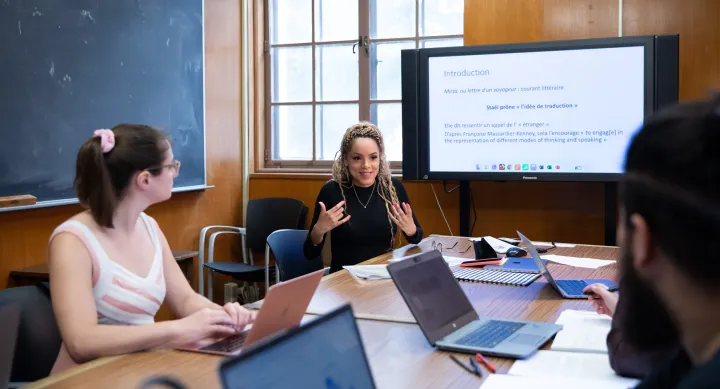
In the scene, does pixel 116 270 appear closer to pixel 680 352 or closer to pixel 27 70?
pixel 680 352

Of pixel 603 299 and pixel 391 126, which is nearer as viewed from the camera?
pixel 603 299

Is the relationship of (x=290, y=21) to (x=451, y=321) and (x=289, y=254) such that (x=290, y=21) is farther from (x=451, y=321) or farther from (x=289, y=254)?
(x=451, y=321)

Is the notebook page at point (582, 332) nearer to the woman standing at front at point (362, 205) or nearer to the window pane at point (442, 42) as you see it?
the woman standing at front at point (362, 205)

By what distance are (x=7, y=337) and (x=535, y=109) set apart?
10.3ft

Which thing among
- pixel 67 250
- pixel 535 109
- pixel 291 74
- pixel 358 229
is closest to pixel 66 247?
pixel 67 250

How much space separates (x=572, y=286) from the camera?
2203mm

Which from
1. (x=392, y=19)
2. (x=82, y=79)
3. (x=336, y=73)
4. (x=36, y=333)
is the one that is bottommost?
(x=36, y=333)

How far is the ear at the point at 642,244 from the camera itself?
0.73 metres

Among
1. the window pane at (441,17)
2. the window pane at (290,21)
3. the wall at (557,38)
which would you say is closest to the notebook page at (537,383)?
the wall at (557,38)

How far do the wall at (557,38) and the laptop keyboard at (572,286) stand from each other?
189cm

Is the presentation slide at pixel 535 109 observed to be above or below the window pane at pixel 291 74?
below

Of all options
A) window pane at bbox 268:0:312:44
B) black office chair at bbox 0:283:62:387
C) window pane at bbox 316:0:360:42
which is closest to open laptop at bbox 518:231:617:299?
black office chair at bbox 0:283:62:387

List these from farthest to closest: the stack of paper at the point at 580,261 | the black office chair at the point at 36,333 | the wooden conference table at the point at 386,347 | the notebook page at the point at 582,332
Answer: the stack of paper at the point at 580,261 → the black office chair at the point at 36,333 → the notebook page at the point at 582,332 → the wooden conference table at the point at 386,347

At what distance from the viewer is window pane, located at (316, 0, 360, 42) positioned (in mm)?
4676
